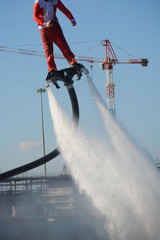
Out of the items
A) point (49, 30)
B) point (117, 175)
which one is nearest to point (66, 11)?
point (49, 30)

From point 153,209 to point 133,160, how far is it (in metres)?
3.34

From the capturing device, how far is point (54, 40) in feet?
55.6

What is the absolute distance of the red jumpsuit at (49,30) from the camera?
54.8ft

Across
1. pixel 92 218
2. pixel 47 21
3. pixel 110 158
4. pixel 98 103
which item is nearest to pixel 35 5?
pixel 47 21

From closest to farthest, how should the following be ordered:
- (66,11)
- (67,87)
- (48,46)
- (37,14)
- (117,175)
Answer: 1. (67,87)
2. (37,14)
3. (48,46)
4. (66,11)
5. (117,175)

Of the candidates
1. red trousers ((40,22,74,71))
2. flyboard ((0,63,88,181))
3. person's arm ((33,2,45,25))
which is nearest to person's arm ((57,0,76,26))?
red trousers ((40,22,74,71))

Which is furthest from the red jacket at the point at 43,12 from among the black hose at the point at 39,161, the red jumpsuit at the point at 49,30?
the black hose at the point at 39,161

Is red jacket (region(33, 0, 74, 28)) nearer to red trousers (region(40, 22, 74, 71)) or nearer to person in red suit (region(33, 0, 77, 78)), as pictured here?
person in red suit (region(33, 0, 77, 78))

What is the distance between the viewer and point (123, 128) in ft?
64.2

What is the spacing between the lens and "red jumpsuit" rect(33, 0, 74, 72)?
54.8 feet

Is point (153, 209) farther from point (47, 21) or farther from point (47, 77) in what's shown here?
point (47, 21)

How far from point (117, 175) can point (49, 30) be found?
9169 mm

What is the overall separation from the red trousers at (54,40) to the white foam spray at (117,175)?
2151mm

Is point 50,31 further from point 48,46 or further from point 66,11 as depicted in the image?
point 66,11
